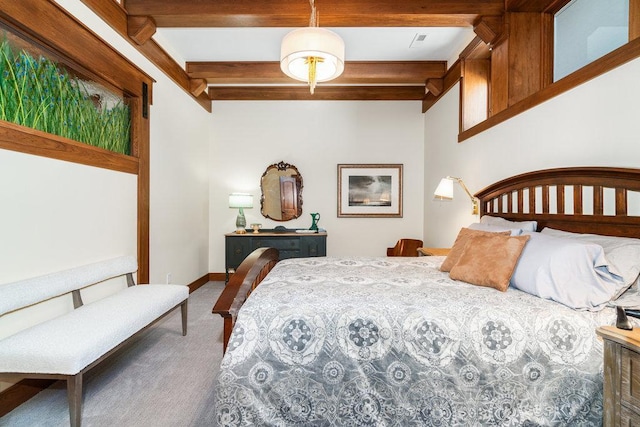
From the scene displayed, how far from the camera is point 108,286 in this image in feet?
9.05

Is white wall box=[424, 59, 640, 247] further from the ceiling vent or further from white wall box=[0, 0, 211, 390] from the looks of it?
white wall box=[0, 0, 211, 390]

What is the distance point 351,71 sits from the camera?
4273 mm

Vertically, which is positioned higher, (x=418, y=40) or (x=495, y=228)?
(x=418, y=40)

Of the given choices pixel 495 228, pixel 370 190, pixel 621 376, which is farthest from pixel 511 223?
pixel 370 190

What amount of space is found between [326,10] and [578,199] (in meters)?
2.57

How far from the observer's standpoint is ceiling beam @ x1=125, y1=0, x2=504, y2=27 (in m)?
2.91

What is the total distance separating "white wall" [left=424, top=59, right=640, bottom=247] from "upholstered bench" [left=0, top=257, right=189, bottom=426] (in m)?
3.13

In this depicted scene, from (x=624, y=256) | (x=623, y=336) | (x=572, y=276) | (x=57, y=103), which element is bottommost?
(x=623, y=336)

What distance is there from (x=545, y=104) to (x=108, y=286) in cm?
389

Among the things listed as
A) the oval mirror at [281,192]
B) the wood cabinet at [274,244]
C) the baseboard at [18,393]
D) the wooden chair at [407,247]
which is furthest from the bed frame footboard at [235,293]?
the wooden chair at [407,247]

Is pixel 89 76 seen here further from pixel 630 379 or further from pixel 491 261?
pixel 630 379

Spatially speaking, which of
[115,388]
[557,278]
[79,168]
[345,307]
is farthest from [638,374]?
[79,168]

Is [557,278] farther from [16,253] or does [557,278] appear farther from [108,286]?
[108,286]

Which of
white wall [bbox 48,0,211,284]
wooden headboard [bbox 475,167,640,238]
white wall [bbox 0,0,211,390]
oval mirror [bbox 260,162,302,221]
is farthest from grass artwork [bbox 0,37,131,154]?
wooden headboard [bbox 475,167,640,238]
